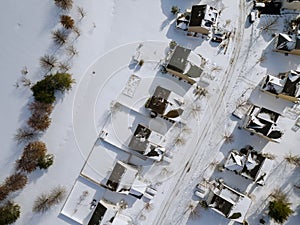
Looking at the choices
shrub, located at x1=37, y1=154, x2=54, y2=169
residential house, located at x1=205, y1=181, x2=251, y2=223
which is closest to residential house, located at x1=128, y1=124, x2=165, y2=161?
residential house, located at x1=205, y1=181, x2=251, y2=223

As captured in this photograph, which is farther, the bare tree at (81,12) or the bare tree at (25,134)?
the bare tree at (81,12)

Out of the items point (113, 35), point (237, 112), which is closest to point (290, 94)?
point (237, 112)

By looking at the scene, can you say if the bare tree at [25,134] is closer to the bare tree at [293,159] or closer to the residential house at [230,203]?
the residential house at [230,203]

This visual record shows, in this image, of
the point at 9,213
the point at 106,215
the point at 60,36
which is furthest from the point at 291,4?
the point at 9,213

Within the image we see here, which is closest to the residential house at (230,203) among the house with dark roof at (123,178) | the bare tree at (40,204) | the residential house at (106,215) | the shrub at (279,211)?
the shrub at (279,211)

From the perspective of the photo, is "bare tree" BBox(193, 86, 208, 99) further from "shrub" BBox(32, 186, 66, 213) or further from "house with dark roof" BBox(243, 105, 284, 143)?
"shrub" BBox(32, 186, 66, 213)

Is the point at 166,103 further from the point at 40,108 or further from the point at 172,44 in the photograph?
the point at 40,108

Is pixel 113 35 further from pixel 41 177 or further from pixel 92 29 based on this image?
pixel 41 177
